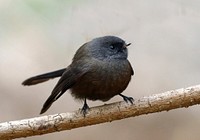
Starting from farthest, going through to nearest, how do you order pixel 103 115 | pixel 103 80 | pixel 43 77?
pixel 43 77 → pixel 103 80 → pixel 103 115

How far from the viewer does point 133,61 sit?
523 cm

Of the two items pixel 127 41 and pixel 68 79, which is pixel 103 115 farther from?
pixel 127 41

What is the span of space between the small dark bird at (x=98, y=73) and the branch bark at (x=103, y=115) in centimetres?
7

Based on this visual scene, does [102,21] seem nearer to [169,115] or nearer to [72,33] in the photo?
[72,33]

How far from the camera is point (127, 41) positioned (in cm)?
496

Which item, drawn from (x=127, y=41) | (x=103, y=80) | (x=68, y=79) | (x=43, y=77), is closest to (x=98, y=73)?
(x=103, y=80)

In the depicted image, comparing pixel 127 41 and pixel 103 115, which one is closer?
pixel 103 115

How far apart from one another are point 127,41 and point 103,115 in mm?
2075

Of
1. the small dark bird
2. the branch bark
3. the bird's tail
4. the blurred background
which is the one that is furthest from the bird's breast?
the blurred background

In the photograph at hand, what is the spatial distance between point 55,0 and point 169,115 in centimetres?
150

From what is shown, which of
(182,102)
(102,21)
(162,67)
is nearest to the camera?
(182,102)

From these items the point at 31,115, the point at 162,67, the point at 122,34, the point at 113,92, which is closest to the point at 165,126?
the point at 162,67

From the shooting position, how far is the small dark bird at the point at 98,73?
3105 mm

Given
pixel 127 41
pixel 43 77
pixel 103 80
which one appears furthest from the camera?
pixel 127 41
